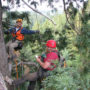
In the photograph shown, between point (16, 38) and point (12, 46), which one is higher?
point (16, 38)

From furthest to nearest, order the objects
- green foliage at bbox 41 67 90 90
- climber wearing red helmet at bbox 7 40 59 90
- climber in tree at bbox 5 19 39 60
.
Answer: climber in tree at bbox 5 19 39 60 < climber wearing red helmet at bbox 7 40 59 90 < green foliage at bbox 41 67 90 90

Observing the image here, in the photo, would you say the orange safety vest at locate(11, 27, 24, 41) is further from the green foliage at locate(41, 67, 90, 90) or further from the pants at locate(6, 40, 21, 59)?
the green foliage at locate(41, 67, 90, 90)

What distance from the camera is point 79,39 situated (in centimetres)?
231

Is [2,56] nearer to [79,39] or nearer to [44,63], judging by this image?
[44,63]

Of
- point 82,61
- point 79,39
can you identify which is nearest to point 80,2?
point 79,39

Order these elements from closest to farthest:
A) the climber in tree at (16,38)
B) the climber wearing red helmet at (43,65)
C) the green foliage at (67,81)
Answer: the green foliage at (67,81), the climber wearing red helmet at (43,65), the climber in tree at (16,38)

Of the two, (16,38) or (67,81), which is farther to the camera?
(16,38)

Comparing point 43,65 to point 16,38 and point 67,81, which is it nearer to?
point 16,38

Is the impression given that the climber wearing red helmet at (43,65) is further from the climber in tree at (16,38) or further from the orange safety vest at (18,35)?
the orange safety vest at (18,35)

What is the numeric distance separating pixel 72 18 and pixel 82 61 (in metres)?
1.41

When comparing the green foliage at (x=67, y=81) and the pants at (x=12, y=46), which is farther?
the pants at (x=12, y=46)

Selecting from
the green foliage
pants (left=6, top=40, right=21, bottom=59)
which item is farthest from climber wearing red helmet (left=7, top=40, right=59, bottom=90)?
the green foliage

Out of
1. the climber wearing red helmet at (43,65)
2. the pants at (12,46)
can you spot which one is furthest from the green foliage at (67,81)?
the pants at (12,46)

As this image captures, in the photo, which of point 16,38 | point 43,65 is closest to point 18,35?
point 16,38
